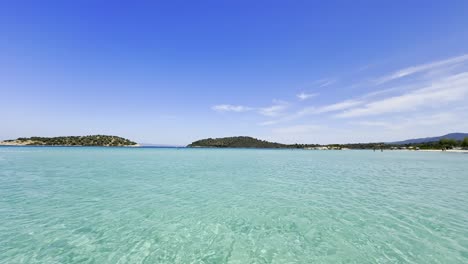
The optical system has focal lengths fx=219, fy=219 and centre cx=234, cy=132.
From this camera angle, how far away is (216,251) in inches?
317

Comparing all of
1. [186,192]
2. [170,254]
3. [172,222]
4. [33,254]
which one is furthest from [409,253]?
[186,192]

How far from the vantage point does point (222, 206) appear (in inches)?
555

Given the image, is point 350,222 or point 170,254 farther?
point 350,222

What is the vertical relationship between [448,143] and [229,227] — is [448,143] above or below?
above

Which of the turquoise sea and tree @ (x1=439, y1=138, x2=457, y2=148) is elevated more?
tree @ (x1=439, y1=138, x2=457, y2=148)

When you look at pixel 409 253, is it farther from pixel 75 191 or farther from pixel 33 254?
pixel 75 191

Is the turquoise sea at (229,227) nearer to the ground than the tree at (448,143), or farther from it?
nearer to the ground

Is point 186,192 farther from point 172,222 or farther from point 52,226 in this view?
point 52,226

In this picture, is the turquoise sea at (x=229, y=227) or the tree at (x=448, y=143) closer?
the turquoise sea at (x=229, y=227)

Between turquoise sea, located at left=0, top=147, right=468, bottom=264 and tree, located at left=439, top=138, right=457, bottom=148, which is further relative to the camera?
tree, located at left=439, top=138, right=457, bottom=148

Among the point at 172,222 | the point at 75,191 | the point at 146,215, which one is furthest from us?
the point at 75,191

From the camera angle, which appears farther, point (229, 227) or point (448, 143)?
point (448, 143)

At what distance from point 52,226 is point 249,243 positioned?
9.12 m

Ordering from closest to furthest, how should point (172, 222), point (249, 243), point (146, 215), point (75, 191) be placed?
point (249, 243) < point (172, 222) < point (146, 215) < point (75, 191)
